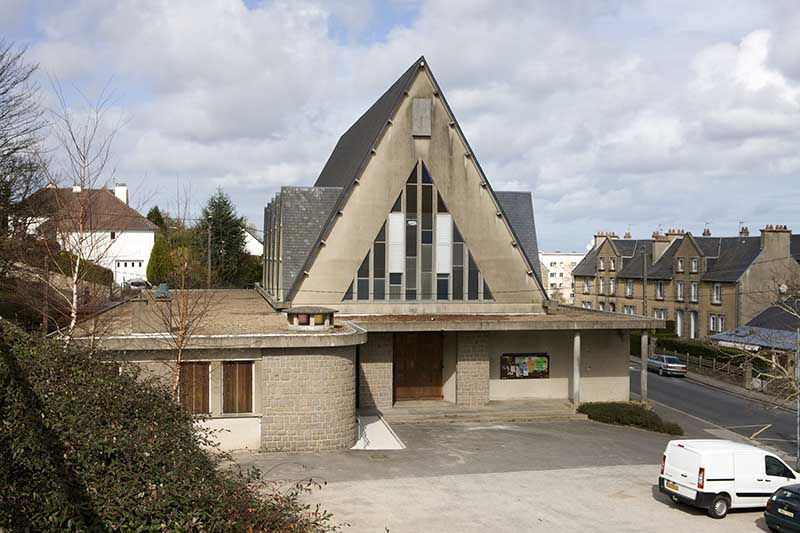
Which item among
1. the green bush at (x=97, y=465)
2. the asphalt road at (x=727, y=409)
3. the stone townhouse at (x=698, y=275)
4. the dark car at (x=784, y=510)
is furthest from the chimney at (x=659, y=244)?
the green bush at (x=97, y=465)

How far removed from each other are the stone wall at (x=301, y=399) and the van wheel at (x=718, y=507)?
1023cm

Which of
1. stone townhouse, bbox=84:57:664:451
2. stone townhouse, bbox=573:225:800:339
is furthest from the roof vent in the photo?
stone townhouse, bbox=573:225:800:339

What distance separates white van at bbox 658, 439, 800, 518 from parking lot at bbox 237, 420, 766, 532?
16.9 inches

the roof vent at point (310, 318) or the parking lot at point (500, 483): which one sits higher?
the roof vent at point (310, 318)

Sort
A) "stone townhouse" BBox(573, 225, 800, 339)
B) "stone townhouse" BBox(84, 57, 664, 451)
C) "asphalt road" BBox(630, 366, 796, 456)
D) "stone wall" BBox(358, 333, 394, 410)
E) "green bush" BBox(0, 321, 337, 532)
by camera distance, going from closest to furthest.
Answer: "green bush" BBox(0, 321, 337, 532), "stone wall" BBox(358, 333, 394, 410), "stone townhouse" BBox(84, 57, 664, 451), "asphalt road" BBox(630, 366, 796, 456), "stone townhouse" BBox(573, 225, 800, 339)

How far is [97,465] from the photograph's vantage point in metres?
8.45

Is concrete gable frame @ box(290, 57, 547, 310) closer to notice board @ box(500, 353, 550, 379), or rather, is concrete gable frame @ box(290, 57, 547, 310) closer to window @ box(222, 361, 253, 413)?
notice board @ box(500, 353, 550, 379)

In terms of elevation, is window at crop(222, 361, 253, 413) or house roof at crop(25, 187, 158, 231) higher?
house roof at crop(25, 187, 158, 231)

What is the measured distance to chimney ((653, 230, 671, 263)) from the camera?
2601 inches

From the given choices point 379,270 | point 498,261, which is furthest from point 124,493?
point 498,261

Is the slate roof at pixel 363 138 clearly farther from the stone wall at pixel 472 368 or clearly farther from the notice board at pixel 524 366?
the notice board at pixel 524 366

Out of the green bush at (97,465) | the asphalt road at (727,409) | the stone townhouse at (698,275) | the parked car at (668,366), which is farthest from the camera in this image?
the stone townhouse at (698,275)

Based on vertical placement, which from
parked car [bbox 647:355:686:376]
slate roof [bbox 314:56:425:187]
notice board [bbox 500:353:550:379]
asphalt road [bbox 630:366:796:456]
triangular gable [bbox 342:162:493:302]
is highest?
slate roof [bbox 314:56:425:187]

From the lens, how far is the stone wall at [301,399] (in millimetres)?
21219
